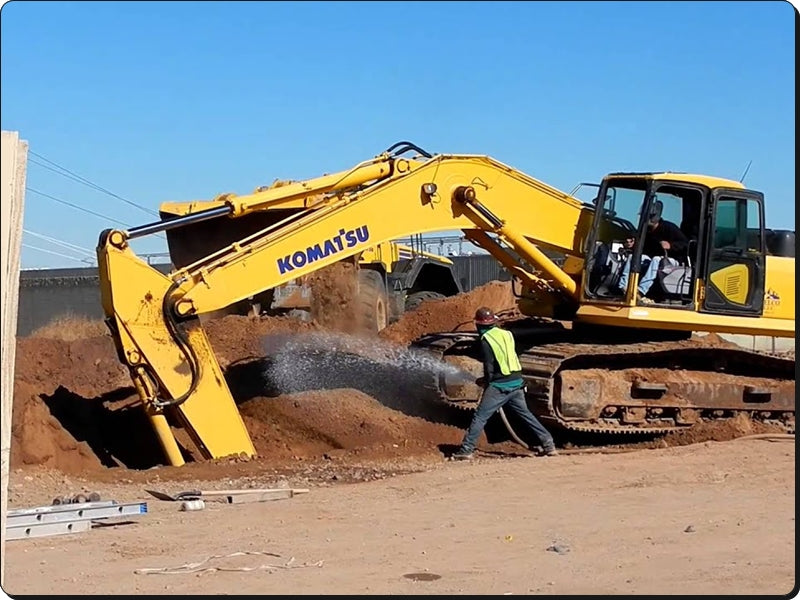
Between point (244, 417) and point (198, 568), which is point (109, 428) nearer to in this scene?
point (244, 417)

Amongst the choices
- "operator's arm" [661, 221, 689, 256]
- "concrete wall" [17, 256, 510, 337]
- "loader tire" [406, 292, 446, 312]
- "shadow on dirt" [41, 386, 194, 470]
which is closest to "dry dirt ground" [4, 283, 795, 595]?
"shadow on dirt" [41, 386, 194, 470]

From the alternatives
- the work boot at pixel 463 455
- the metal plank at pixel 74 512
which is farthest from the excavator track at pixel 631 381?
the metal plank at pixel 74 512

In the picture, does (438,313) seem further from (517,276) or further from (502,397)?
(502,397)

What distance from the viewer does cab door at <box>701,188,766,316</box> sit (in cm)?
1254

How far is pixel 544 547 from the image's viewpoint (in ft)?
25.7

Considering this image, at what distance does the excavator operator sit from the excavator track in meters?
0.82

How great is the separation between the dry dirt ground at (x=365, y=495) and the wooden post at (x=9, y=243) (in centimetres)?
238

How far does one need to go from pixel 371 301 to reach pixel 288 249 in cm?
770

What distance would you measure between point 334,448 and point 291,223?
8.70 ft

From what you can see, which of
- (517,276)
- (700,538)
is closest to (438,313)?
(517,276)

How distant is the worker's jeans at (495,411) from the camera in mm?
11648

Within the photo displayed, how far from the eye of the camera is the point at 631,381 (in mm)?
12750

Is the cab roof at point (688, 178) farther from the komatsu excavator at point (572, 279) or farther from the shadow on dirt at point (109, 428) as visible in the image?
the shadow on dirt at point (109, 428)

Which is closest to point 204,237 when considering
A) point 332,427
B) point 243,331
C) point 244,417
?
point 243,331
